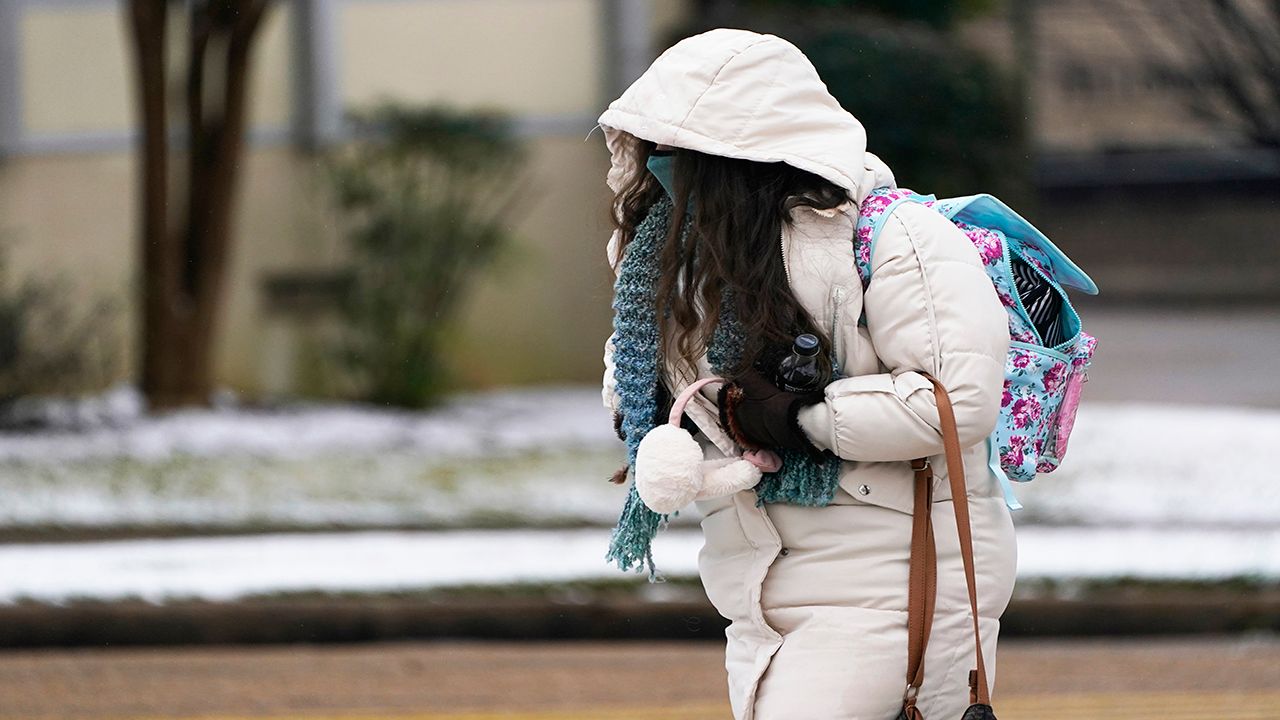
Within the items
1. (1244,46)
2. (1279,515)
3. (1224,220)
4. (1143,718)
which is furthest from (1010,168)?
(1224,220)

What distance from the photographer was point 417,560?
7.66 metres

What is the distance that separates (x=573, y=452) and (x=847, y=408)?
26.5 ft

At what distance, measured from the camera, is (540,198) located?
12.8 m

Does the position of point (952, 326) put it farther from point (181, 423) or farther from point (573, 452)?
point (181, 423)

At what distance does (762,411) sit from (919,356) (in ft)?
0.82

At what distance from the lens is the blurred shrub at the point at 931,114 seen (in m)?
12.0

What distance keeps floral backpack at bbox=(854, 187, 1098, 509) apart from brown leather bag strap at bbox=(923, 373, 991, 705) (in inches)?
6.6

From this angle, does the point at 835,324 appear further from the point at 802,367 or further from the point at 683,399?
the point at 683,399

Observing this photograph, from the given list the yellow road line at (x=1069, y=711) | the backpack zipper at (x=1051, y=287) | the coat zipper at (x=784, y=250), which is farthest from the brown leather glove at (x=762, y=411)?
the yellow road line at (x=1069, y=711)

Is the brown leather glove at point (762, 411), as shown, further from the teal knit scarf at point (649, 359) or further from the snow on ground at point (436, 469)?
the snow on ground at point (436, 469)

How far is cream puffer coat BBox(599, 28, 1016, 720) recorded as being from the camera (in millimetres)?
2732

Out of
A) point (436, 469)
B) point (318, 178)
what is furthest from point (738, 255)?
point (318, 178)

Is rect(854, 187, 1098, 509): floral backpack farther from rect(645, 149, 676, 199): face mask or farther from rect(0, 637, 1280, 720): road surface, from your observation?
rect(0, 637, 1280, 720): road surface

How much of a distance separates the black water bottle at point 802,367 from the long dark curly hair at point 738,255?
0.09 ft
